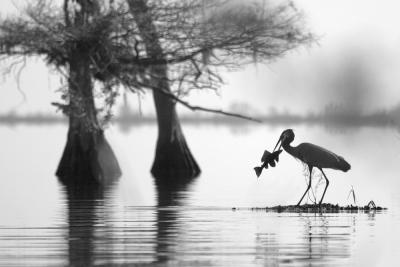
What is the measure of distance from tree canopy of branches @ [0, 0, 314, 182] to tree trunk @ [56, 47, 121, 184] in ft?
0.16

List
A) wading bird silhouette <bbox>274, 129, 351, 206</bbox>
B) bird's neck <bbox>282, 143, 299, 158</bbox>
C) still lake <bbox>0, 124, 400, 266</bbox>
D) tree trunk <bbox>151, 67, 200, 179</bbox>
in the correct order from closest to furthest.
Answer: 1. still lake <bbox>0, 124, 400, 266</bbox>
2. wading bird silhouette <bbox>274, 129, 351, 206</bbox>
3. bird's neck <bbox>282, 143, 299, 158</bbox>
4. tree trunk <bbox>151, 67, 200, 179</bbox>

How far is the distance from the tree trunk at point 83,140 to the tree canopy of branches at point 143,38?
0.05 meters

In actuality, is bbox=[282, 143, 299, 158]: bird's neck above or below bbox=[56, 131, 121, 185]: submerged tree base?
above

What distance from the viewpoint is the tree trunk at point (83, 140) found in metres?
35.5

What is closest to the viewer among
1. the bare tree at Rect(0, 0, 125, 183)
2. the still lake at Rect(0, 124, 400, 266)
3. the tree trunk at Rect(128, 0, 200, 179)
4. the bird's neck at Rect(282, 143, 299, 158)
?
the still lake at Rect(0, 124, 400, 266)

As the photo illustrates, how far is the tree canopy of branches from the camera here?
34031 mm

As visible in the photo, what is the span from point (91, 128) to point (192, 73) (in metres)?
3.07

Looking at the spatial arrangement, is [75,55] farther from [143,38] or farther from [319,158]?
[319,158]

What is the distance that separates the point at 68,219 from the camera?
64.5ft

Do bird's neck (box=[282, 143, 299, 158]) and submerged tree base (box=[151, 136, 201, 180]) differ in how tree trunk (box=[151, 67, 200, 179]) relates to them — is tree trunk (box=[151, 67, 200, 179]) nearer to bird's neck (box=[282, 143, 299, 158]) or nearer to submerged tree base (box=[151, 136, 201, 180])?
submerged tree base (box=[151, 136, 201, 180])

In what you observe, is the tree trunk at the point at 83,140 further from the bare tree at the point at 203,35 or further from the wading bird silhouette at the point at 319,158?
the wading bird silhouette at the point at 319,158

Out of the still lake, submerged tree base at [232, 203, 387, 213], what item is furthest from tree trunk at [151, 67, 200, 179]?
submerged tree base at [232, 203, 387, 213]

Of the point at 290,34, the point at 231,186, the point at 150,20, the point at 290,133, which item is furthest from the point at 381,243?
the point at 290,34

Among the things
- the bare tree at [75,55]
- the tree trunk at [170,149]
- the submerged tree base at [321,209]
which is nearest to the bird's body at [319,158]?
the submerged tree base at [321,209]
